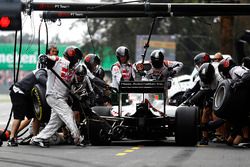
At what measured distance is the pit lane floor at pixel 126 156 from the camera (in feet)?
48.6

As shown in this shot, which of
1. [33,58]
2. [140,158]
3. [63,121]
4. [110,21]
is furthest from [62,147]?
[33,58]

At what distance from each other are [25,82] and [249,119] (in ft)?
14.8

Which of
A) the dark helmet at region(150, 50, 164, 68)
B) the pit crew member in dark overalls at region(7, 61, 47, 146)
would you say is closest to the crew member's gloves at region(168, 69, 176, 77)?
the dark helmet at region(150, 50, 164, 68)

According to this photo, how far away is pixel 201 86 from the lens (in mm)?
21047

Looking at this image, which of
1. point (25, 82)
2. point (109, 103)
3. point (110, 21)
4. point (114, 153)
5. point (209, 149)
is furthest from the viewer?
point (110, 21)

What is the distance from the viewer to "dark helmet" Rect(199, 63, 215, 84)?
20391 millimetres

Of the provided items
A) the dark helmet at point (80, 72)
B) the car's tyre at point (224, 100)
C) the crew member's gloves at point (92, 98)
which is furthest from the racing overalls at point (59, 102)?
the car's tyre at point (224, 100)

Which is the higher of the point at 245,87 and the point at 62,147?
the point at 245,87

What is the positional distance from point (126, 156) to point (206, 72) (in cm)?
466

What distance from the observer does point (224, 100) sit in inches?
751

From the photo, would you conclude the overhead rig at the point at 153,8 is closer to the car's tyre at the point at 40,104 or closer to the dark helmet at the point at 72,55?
the dark helmet at the point at 72,55

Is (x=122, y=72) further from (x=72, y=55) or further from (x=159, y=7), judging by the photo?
(x=72, y=55)

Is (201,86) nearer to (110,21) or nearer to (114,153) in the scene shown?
(114,153)

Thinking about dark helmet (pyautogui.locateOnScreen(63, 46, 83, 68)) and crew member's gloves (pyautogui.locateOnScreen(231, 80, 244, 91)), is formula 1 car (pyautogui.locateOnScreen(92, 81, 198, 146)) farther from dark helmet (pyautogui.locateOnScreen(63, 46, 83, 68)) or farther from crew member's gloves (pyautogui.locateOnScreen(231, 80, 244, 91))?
dark helmet (pyautogui.locateOnScreen(63, 46, 83, 68))
